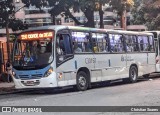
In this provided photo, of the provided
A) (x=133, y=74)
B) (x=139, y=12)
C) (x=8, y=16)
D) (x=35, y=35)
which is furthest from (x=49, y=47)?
(x=139, y=12)

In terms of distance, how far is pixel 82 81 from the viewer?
1944 centimetres

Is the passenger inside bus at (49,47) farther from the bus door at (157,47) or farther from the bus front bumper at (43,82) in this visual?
the bus door at (157,47)

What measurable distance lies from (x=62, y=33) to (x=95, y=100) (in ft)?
16.0

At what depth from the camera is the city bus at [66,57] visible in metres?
17.9

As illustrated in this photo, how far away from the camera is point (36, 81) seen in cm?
1798

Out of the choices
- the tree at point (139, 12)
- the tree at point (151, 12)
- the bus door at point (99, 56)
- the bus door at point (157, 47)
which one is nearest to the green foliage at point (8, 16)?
the bus door at point (99, 56)

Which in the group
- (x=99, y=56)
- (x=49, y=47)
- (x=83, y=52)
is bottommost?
(x=99, y=56)

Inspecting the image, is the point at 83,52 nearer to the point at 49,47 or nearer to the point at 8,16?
the point at 49,47

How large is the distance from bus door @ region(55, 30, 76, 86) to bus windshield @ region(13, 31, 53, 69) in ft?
1.34

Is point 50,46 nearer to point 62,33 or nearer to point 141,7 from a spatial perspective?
point 62,33

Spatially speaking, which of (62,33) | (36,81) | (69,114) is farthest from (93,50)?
(69,114)

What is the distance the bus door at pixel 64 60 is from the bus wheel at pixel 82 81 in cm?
38

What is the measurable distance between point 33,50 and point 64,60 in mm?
1425

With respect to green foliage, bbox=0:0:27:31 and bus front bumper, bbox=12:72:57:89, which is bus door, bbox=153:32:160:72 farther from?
bus front bumper, bbox=12:72:57:89
